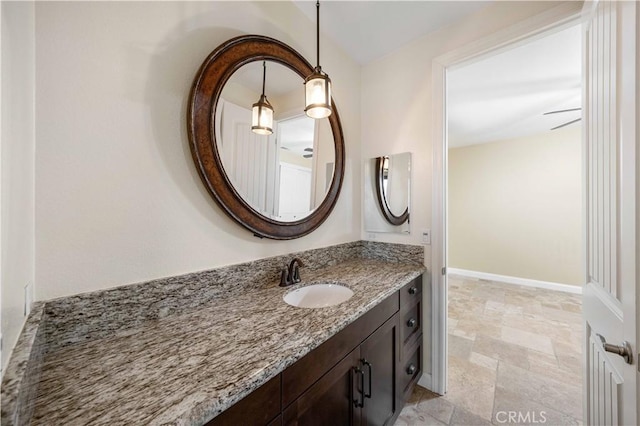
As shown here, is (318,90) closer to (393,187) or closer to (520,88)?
(393,187)

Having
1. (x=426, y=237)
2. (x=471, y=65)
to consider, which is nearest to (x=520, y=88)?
(x=471, y=65)

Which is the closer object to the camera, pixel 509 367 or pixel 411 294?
pixel 411 294

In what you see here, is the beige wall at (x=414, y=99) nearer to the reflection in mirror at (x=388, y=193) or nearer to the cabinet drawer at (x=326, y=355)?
the reflection in mirror at (x=388, y=193)

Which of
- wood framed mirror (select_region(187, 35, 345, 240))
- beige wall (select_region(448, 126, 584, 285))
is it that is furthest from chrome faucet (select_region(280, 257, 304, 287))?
beige wall (select_region(448, 126, 584, 285))

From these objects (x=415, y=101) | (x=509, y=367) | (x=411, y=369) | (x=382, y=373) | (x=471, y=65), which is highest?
(x=471, y=65)

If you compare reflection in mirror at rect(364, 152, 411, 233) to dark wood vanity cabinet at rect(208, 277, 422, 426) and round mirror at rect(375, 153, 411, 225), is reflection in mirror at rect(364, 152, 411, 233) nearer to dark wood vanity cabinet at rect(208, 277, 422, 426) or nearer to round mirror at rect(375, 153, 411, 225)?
round mirror at rect(375, 153, 411, 225)

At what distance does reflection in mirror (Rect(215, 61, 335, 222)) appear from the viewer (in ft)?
3.88

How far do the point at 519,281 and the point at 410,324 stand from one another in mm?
3773

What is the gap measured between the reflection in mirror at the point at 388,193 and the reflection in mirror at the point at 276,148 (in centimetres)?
45

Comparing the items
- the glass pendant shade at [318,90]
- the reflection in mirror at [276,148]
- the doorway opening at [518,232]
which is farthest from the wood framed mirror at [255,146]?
the doorway opening at [518,232]

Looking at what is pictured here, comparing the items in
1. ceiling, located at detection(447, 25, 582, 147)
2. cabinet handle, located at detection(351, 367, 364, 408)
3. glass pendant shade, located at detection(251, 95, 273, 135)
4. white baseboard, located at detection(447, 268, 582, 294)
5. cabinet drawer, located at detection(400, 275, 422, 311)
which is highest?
ceiling, located at detection(447, 25, 582, 147)

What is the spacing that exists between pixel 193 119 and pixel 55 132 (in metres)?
0.43

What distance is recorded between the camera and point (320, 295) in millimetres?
1422

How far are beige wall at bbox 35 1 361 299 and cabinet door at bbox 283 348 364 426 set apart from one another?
67 centimetres
